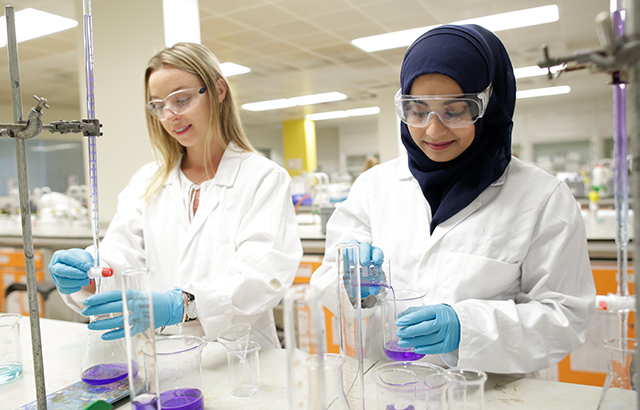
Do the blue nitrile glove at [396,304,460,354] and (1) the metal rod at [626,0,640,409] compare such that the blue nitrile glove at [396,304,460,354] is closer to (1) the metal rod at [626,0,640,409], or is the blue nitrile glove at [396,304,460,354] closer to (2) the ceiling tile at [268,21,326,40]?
(1) the metal rod at [626,0,640,409]

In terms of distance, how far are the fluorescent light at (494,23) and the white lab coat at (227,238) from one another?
4012 millimetres

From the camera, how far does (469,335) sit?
105cm

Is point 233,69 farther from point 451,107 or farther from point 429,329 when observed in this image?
point 429,329

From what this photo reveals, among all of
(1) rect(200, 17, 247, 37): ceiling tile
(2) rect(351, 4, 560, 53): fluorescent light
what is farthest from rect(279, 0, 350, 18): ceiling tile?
(2) rect(351, 4, 560, 53): fluorescent light

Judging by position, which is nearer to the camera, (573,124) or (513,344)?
(513,344)

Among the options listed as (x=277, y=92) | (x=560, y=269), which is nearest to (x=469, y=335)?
(x=560, y=269)

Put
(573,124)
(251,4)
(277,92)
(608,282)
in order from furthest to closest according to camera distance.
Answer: (573,124) < (277,92) < (251,4) < (608,282)

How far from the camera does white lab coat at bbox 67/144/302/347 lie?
1414mm

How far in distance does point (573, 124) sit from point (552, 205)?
12697 millimetres

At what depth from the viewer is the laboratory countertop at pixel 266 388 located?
3.10 ft

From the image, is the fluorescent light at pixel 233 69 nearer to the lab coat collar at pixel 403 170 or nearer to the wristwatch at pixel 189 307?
the lab coat collar at pixel 403 170

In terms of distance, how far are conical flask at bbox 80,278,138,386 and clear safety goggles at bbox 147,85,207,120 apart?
0.77m

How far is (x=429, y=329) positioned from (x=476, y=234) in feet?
1.22

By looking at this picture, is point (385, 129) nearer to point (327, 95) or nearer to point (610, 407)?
point (327, 95)
